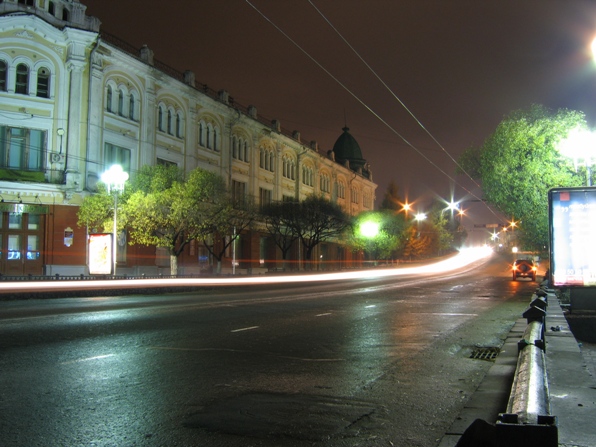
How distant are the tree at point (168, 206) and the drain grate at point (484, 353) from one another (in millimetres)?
25063

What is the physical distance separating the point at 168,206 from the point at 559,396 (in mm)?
29993

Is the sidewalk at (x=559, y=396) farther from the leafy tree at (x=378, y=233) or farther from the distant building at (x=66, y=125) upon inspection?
the leafy tree at (x=378, y=233)

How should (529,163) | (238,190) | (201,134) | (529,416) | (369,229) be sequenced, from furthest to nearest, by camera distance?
(369,229) < (238,190) < (201,134) < (529,163) < (529,416)

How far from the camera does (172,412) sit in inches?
217

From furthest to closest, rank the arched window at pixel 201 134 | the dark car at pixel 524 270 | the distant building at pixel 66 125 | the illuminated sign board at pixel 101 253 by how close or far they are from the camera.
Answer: the arched window at pixel 201 134 < the dark car at pixel 524 270 < the distant building at pixel 66 125 < the illuminated sign board at pixel 101 253

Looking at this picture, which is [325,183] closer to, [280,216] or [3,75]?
[280,216]

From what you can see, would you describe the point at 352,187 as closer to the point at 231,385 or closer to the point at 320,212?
the point at 320,212

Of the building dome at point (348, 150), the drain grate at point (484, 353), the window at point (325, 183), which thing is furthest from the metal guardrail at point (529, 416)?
the building dome at point (348, 150)

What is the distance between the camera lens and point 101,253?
28.5 m

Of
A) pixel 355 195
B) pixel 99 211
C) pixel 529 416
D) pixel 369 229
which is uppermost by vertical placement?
pixel 355 195

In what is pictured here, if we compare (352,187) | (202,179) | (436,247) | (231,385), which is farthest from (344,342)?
(436,247)

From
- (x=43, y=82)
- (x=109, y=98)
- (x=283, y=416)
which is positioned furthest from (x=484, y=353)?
(x=109, y=98)

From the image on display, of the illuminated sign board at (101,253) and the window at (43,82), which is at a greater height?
the window at (43,82)

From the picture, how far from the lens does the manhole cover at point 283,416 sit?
500 cm
